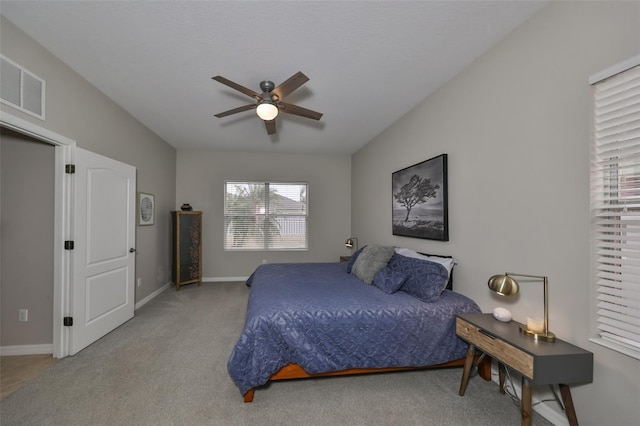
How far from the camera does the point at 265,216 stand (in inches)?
225

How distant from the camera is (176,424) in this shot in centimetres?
173

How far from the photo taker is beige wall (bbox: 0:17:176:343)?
7.12 ft

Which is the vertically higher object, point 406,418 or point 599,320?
point 599,320

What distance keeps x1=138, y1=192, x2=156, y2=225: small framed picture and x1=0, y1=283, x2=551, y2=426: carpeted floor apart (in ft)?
6.19

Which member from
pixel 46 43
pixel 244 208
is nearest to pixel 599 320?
pixel 46 43

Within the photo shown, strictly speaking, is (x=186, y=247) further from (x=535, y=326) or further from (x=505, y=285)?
(x=535, y=326)

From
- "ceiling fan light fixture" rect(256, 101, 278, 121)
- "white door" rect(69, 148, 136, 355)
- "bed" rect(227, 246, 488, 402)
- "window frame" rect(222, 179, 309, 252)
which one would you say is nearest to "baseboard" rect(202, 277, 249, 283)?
"window frame" rect(222, 179, 309, 252)

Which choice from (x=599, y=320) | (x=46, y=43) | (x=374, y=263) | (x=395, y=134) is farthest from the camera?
(x=395, y=134)

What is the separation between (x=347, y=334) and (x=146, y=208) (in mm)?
3712

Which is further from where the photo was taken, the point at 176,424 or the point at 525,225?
the point at 525,225

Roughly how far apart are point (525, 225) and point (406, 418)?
1.57 meters

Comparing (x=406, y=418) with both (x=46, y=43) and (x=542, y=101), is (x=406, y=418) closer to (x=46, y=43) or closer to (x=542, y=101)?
(x=542, y=101)

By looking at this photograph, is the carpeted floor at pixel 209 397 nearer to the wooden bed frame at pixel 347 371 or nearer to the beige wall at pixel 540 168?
the wooden bed frame at pixel 347 371

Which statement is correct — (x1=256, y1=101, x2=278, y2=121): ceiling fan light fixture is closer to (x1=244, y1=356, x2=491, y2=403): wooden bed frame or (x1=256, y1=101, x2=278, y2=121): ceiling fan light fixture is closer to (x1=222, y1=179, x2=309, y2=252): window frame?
(x1=244, y1=356, x2=491, y2=403): wooden bed frame
